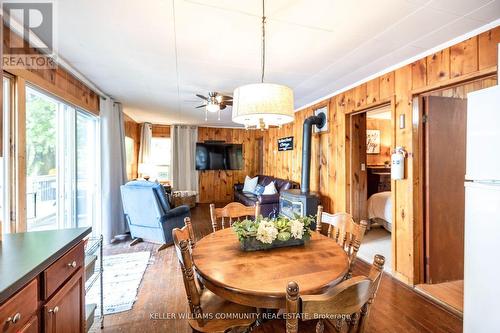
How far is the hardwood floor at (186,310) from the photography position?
6.13ft

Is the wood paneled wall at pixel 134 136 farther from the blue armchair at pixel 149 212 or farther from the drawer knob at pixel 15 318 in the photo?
the drawer knob at pixel 15 318

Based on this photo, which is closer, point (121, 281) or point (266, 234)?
point (266, 234)

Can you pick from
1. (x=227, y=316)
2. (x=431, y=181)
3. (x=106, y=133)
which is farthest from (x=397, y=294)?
(x=106, y=133)

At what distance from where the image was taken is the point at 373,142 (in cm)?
609

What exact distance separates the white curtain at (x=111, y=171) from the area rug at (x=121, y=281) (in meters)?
0.78

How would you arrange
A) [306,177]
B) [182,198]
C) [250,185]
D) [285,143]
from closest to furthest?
[306,177], [285,143], [182,198], [250,185]

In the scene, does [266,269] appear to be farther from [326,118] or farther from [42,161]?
[326,118]

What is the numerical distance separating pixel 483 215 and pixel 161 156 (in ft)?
23.8

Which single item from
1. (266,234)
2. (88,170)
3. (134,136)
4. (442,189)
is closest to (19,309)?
(266,234)

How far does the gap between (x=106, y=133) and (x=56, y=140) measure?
93 cm

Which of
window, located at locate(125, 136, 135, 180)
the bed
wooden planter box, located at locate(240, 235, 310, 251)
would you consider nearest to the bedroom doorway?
the bed

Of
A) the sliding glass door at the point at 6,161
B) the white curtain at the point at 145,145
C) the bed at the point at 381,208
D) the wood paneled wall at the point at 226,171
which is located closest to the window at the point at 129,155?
the white curtain at the point at 145,145

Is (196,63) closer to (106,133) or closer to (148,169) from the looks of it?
(106,133)

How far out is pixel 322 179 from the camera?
13.6 ft
